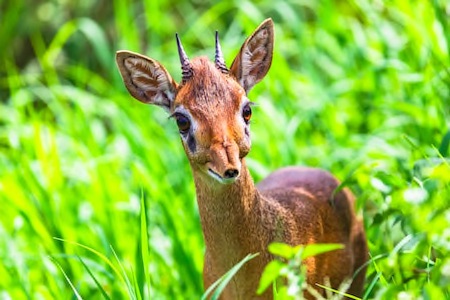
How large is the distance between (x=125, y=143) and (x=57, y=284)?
58.0 inches

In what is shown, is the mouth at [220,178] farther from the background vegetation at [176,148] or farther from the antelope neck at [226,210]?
the background vegetation at [176,148]

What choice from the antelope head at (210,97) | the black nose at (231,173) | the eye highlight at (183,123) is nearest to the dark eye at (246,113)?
the antelope head at (210,97)

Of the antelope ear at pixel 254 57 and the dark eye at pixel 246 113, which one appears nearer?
the dark eye at pixel 246 113

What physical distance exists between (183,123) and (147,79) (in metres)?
0.38

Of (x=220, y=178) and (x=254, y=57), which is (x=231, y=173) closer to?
(x=220, y=178)

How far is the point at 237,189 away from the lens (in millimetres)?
3432

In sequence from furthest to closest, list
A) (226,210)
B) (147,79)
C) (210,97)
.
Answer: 1. (147,79)
2. (226,210)
3. (210,97)

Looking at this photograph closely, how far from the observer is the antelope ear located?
3.58 metres

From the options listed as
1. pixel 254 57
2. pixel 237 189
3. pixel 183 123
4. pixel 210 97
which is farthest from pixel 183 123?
pixel 254 57

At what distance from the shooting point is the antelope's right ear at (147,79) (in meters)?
3.58

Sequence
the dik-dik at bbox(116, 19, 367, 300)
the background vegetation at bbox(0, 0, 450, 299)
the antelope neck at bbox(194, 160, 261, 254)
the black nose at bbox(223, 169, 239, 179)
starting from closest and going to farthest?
1. the black nose at bbox(223, 169, 239, 179)
2. the dik-dik at bbox(116, 19, 367, 300)
3. the antelope neck at bbox(194, 160, 261, 254)
4. the background vegetation at bbox(0, 0, 450, 299)

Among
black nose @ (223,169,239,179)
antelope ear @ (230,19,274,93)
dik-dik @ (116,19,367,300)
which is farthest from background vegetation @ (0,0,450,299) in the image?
antelope ear @ (230,19,274,93)

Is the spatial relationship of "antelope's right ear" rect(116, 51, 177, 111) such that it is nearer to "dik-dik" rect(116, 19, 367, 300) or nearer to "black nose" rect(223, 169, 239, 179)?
"dik-dik" rect(116, 19, 367, 300)

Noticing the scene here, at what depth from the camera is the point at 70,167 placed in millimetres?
5164
